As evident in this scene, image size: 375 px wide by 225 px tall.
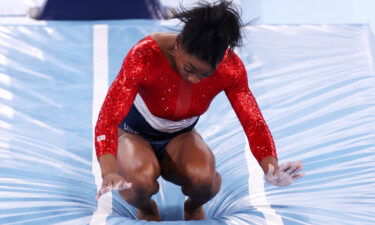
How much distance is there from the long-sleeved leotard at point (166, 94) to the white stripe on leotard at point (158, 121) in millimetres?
17

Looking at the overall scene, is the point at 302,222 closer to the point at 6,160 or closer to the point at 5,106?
the point at 6,160

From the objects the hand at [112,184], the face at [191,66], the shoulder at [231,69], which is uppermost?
the face at [191,66]

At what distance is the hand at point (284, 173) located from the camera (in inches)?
61.1

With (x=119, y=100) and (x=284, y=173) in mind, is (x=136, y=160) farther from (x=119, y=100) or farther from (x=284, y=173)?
(x=284, y=173)

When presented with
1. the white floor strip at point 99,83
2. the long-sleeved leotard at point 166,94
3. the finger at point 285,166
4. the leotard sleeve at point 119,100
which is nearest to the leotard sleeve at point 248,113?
the long-sleeved leotard at point 166,94

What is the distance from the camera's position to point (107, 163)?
156 centimetres

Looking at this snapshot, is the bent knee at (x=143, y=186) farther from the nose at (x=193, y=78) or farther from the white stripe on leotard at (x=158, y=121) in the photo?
the nose at (x=193, y=78)

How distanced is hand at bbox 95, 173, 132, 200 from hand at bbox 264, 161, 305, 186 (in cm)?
38

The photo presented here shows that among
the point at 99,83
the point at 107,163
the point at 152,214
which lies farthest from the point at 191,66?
the point at 99,83

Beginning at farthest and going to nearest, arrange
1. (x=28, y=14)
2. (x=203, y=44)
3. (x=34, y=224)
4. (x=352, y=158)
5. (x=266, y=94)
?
(x=28, y=14), (x=266, y=94), (x=352, y=158), (x=34, y=224), (x=203, y=44)

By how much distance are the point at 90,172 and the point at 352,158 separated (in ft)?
2.86

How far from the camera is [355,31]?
8.61 ft

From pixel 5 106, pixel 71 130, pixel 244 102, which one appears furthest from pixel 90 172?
pixel 244 102

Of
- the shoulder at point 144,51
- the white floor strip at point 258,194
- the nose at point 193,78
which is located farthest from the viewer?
the white floor strip at point 258,194
